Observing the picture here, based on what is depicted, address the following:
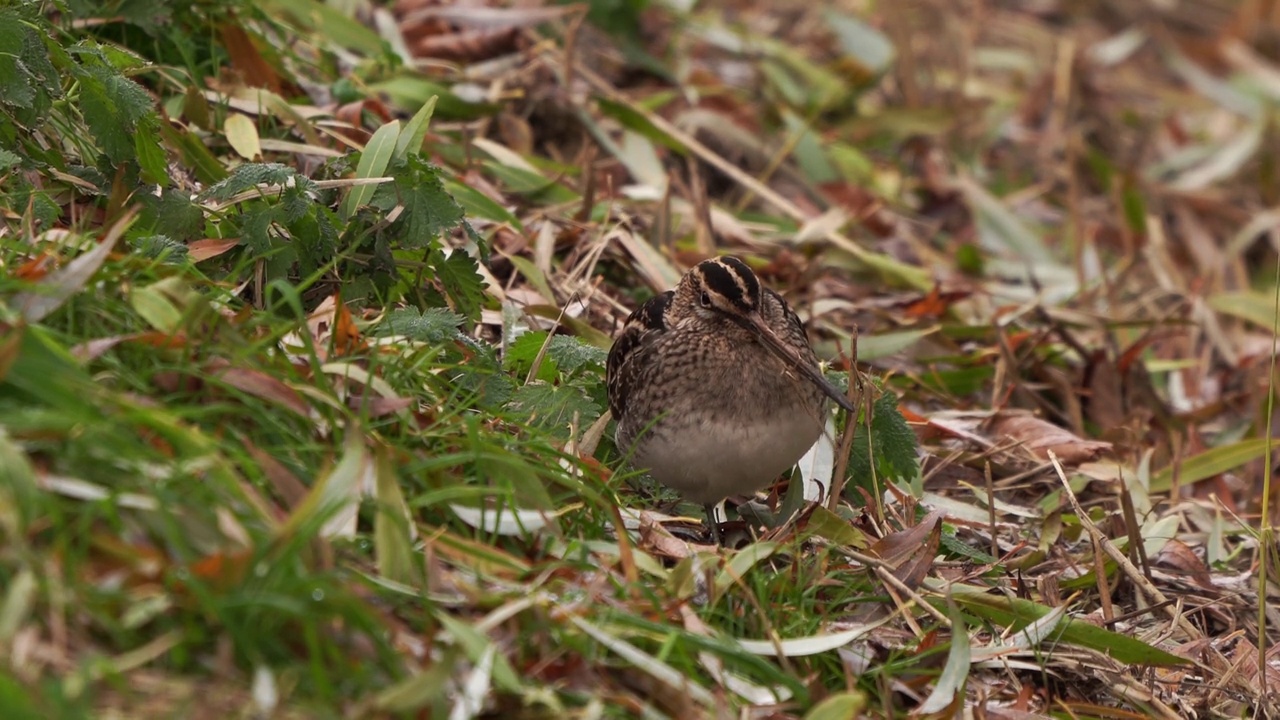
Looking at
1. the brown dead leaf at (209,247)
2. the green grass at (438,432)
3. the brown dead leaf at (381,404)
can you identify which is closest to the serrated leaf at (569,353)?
the green grass at (438,432)

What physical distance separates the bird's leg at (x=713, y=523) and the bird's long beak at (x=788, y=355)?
1.69 feet

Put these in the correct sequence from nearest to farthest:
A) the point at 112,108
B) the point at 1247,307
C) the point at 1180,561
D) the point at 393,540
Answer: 1. the point at 393,540
2. the point at 112,108
3. the point at 1180,561
4. the point at 1247,307

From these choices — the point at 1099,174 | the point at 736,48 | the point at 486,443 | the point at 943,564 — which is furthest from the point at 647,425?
the point at 1099,174

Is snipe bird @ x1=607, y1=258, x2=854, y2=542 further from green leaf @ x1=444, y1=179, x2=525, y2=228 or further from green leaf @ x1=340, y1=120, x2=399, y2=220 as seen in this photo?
green leaf @ x1=444, y1=179, x2=525, y2=228

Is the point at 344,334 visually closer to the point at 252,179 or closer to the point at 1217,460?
the point at 252,179

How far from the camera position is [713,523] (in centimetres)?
484

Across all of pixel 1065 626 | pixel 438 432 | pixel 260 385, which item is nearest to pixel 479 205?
pixel 438 432

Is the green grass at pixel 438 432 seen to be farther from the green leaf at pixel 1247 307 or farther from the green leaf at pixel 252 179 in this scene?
the green leaf at pixel 1247 307

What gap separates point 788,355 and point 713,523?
576mm

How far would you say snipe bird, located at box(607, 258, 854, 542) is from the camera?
4609mm

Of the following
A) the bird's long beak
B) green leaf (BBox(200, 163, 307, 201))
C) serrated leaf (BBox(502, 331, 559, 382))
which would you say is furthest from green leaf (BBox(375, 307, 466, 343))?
the bird's long beak

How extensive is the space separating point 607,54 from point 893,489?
3885 millimetres

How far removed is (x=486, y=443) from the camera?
4164 millimetres

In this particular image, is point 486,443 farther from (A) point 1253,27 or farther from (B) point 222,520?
(A) point 1253,27
